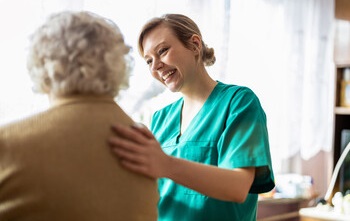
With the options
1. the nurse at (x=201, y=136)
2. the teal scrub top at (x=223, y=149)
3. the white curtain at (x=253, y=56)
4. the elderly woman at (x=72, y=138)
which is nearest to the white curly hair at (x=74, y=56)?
the elderly woman at (x=72, y=138)

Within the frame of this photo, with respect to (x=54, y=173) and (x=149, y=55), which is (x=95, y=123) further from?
(x=149, y=55)

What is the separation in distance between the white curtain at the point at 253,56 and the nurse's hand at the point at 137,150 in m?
1.09

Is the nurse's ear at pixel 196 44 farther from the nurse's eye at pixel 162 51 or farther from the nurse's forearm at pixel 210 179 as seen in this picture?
the nurse's forearm at pixel 210 179

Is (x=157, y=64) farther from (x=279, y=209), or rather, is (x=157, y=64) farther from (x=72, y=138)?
(x=279, y=209)

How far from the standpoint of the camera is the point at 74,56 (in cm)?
96

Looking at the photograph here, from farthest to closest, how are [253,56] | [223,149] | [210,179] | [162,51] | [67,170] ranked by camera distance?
[253,56]
[162,51]
[223,149]
[210,179]
[67,170]

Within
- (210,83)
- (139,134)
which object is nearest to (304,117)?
(210,83)

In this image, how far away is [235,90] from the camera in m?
1.56

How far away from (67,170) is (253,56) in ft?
8.54

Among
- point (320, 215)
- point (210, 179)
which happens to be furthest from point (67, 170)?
point (320, 215)

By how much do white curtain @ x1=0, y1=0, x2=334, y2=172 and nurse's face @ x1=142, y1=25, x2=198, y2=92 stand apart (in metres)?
0.69

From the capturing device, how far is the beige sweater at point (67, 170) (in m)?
0.90

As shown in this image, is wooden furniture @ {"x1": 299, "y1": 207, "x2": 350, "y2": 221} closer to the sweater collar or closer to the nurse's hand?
the nurse's hand

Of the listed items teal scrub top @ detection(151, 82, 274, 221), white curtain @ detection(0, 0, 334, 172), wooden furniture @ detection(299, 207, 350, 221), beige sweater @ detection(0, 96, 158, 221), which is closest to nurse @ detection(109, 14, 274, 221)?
teal scrub top @ detection(151, 82, 274, 221)
